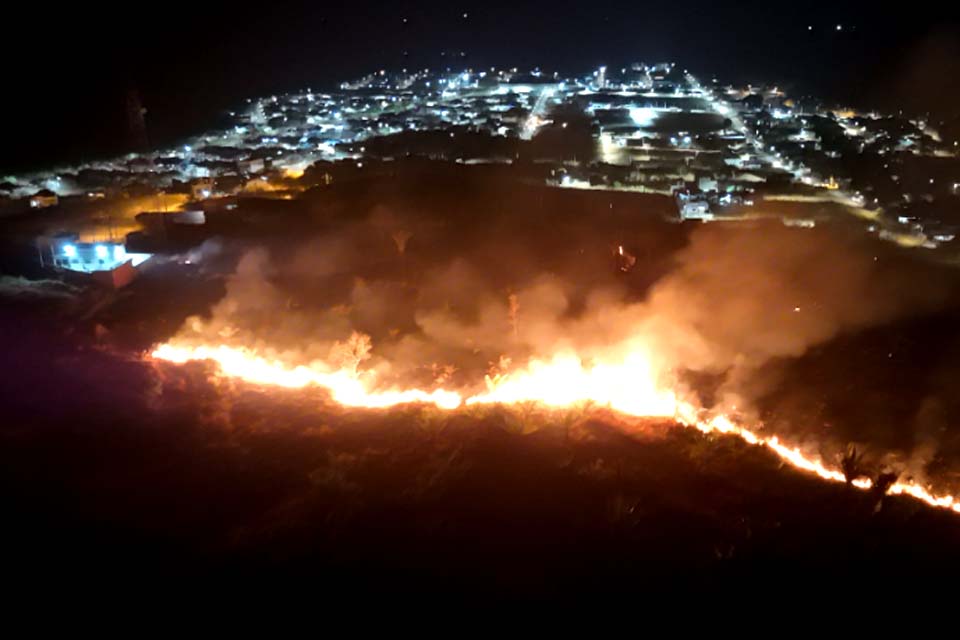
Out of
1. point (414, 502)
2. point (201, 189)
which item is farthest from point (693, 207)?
point (414, 502)

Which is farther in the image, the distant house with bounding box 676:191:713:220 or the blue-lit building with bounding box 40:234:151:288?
the distant house with bounding box 676:191:713:220

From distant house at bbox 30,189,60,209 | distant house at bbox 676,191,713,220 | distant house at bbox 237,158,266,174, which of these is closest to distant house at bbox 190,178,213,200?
distant house at bbox 237,158,266,174

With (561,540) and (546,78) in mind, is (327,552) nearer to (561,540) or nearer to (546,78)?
(561,540)

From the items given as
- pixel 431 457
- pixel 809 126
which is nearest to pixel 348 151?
pixel 809 126

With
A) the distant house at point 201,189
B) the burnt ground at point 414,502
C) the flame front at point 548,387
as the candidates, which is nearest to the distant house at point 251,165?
the distant house at point 201,189

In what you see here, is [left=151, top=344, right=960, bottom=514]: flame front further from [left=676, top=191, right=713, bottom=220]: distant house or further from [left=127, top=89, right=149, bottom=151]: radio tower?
[left=127, top=89, right=149, bottom=151]: radio tower

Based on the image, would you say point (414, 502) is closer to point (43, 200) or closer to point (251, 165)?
point (43, 200)

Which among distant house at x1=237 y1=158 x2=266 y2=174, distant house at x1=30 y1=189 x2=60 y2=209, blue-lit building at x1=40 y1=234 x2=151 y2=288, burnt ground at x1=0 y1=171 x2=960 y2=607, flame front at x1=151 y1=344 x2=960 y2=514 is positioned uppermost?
burnt ground at x1=0 y1=171 x2=960 y2=607

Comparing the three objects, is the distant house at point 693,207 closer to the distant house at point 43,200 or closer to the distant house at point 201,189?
the distant house at point 201,189
